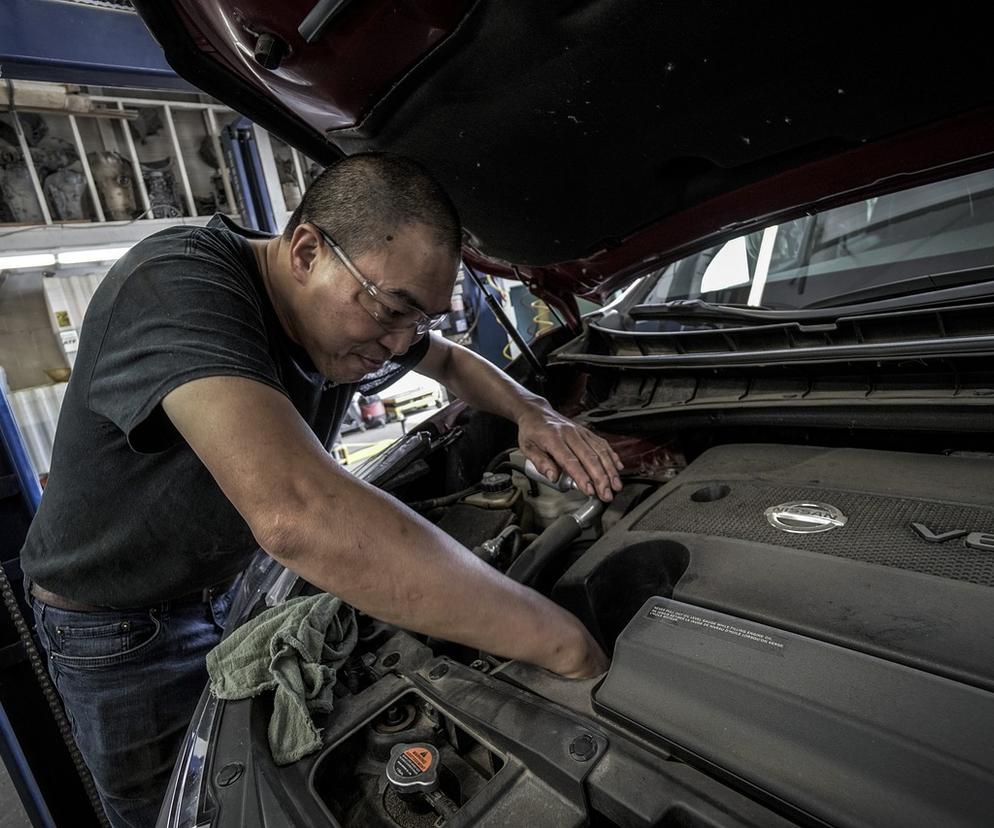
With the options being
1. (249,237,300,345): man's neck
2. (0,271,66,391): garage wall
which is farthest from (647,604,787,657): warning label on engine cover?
(0,271,66,391): garage wall

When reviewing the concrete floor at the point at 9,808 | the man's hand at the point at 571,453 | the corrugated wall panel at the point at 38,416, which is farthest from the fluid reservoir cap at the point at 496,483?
the corrugated wall panel at the point at 38,416

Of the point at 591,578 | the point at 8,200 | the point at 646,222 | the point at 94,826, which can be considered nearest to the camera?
the point at 591,578

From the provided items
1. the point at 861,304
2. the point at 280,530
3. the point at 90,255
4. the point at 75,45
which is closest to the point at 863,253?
the point at 861,304

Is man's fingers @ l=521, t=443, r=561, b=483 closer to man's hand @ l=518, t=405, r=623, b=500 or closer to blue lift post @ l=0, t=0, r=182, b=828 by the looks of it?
man's hand @ l=518, t=405, r=623, b=500

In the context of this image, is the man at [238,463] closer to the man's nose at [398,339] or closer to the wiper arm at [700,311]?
the man's nose at [398,339]

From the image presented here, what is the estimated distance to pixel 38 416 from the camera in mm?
4984

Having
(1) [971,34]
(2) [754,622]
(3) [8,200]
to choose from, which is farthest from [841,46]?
(3) [8,200]

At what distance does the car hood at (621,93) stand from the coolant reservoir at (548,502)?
625mm

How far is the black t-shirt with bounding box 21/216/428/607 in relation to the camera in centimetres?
80

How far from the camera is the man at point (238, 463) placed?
0.73 m

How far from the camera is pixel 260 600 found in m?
1.21

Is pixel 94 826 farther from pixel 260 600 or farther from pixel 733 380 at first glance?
pixel 733 380

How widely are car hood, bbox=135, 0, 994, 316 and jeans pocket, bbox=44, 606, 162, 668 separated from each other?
1.04m

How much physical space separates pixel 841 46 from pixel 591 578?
2.74ft
